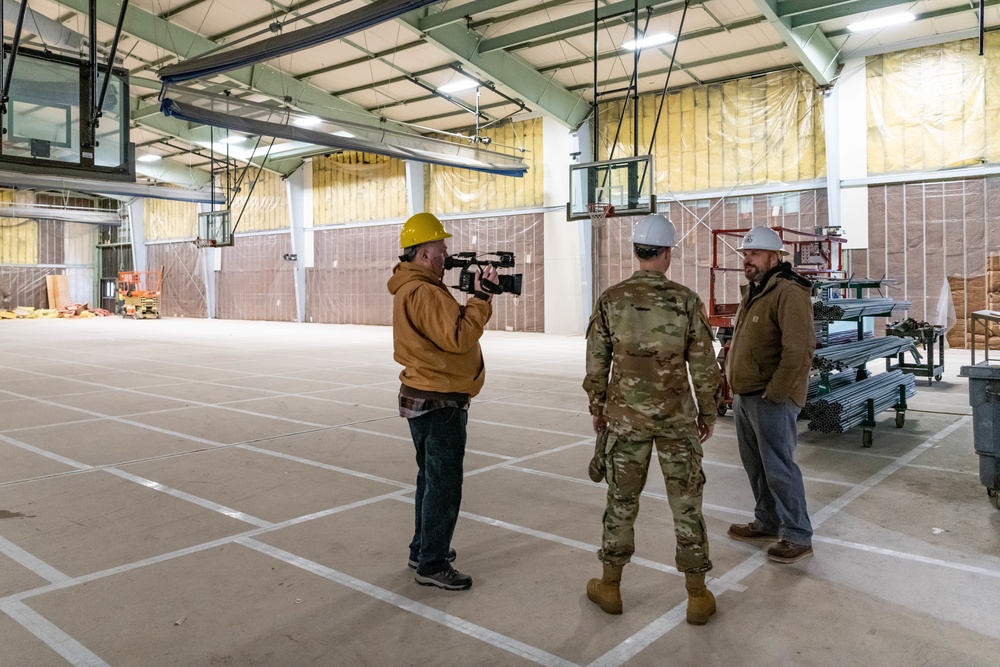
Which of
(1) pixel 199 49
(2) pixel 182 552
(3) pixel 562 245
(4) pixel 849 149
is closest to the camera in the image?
(2) pixel 182 552

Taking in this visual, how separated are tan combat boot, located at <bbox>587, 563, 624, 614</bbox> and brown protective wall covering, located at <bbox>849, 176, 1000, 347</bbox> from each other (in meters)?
15.7

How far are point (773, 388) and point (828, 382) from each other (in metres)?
3.08

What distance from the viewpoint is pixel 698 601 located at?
11.1 feet

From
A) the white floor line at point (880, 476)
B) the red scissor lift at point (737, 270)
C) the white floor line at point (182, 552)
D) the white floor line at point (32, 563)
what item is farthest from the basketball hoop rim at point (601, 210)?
the white floor line at point (32, 563)

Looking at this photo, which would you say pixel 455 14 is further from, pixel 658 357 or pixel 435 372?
pixel 658 357

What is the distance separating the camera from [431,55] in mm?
20016

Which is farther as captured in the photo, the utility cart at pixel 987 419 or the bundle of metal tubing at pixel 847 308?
the bundle of metal tubing at pixel 847 308

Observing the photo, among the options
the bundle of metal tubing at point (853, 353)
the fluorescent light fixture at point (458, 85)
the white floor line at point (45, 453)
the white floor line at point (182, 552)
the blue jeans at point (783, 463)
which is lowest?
the white floor line at point (182, 552)

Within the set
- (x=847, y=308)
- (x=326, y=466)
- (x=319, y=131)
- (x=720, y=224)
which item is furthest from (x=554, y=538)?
(x=319, y=131)

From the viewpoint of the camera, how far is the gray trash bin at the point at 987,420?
498cm

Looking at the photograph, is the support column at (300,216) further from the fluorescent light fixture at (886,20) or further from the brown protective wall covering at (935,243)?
the fluorescent light fixture at (886,20)

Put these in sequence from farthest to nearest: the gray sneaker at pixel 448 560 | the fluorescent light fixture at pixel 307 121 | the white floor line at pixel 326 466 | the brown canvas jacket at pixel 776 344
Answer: the fluorescent light fixture at pixel 307 121
the white floor line at pixel 326 466
the brown canvas jacket at pixel 776 344
the gray sneaker at pixel 448 560

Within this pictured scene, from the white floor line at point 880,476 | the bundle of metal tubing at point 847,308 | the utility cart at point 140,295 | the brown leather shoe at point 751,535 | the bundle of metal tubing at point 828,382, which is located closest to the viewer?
the brown leather shoe at point 751,535

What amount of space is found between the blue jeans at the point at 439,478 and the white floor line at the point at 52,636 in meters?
1.55
